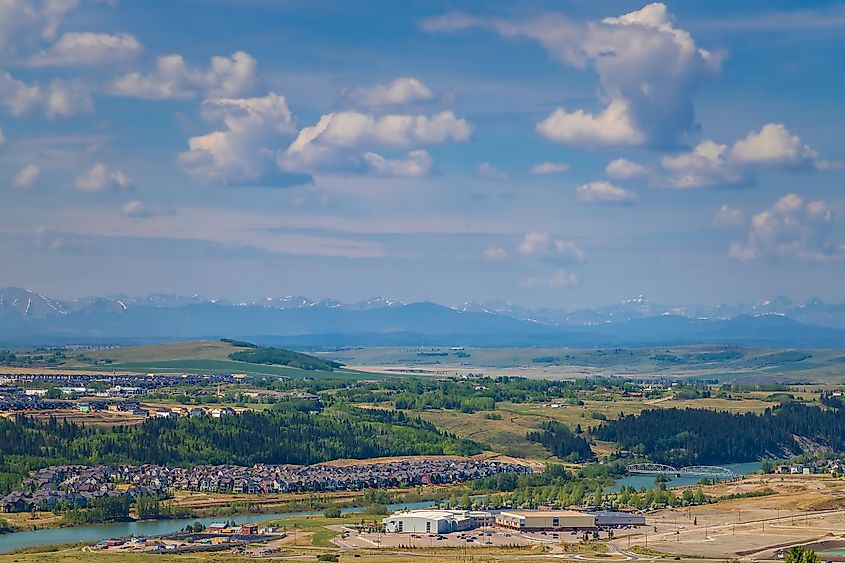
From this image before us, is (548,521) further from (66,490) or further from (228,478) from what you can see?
(66,490)

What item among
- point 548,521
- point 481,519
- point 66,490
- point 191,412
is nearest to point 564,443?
point 191,412

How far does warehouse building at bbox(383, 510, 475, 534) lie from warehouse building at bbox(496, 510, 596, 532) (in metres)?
3.24

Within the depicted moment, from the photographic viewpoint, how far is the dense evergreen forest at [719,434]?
168 m

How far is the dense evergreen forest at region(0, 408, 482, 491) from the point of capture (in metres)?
137

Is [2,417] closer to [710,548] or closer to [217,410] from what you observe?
[217,410]

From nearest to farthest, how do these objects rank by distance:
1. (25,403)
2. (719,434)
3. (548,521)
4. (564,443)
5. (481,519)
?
1. (548,521)
2. (481,519)
3. (564,443)
4. (719,434)
5. (25,403)

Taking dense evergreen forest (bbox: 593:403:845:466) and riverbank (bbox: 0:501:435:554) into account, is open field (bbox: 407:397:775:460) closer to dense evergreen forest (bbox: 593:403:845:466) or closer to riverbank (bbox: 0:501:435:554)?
dense evergreen forest (bbox: 593:403:845:466)

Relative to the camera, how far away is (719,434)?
569 feet

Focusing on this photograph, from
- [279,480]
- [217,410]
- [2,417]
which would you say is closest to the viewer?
[279,480]

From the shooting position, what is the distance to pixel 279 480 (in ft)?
436

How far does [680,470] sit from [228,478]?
51.0 metres

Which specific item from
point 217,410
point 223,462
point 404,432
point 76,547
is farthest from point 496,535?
point 217,410

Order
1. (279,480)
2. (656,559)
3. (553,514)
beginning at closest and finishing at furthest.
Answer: (656,559)
(553,514)
(279,480)

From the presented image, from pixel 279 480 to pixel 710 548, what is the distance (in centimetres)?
4914
